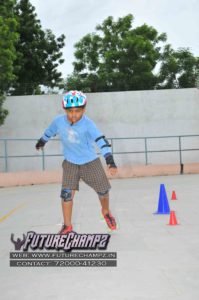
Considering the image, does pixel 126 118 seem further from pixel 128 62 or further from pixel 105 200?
pixel 105 200

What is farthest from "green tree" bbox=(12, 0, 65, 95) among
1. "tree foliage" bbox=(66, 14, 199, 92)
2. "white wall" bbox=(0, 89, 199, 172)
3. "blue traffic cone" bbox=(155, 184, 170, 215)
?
"blue traffic cone" bbox=(155, 184, 170, 215)

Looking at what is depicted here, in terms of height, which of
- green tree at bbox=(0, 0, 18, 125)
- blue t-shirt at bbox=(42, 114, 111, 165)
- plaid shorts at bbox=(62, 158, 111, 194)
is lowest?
plaid shorts at bbox=(62, 158, 111, 194)

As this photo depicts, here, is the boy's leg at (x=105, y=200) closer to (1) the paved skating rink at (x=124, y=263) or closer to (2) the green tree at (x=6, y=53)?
(1) the paved skating rink at (x=124, y=263)

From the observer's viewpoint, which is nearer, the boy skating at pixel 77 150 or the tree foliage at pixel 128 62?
the boy skating at pixel 77 150

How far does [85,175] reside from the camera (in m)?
5.89

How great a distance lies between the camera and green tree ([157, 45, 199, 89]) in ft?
112

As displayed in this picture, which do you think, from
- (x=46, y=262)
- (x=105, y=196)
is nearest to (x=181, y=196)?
(x=105, y=196)

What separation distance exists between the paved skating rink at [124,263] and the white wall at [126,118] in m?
14.0

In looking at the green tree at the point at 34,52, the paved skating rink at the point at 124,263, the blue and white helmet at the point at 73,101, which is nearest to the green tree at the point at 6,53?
the green tree at the point at 34,52

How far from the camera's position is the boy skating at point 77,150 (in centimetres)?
567

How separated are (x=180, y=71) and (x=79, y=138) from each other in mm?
29789

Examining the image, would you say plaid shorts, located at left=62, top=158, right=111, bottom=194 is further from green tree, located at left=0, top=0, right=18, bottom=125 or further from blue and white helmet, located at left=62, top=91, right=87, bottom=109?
green tree, located at left=0, top=0, right=18, bottom=125

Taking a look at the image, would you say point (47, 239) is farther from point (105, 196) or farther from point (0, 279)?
point (0, 279)

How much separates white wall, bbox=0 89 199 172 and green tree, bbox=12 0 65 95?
305 inches
